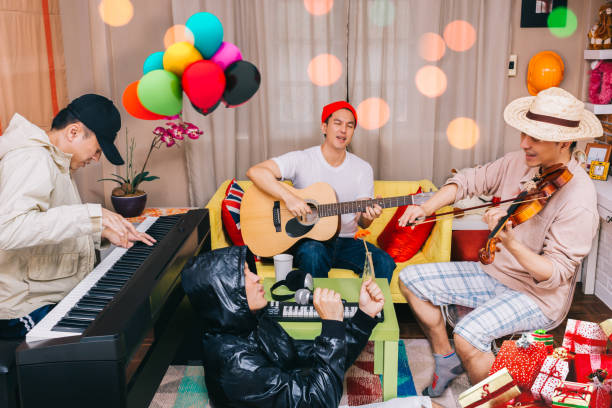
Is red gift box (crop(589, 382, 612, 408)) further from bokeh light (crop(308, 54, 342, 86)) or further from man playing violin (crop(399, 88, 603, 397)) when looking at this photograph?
bokeh light (crop(308, 54, 342, 86))

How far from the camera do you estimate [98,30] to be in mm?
3414

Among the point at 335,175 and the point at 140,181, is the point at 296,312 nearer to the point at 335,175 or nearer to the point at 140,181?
the point at 335,175

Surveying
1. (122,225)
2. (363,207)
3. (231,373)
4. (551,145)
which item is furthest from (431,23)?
(231,373)

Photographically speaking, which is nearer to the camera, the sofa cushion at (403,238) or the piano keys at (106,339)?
the piano keys at (106,339)

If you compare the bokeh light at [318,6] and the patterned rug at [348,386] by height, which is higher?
the bokeh light at [318,6]

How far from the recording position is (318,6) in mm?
3326

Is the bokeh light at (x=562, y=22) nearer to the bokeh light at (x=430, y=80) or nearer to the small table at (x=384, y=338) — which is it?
the bokeh light at (x=430, y=80)

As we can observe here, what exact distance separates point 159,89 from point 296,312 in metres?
1.00

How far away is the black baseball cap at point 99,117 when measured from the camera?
6.27ft

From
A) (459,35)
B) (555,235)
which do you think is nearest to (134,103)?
(555,235)

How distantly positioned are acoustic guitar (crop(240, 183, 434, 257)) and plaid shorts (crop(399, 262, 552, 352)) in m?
0.56

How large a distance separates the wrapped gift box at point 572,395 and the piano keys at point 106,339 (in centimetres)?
114

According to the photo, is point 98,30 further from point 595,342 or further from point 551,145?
point 595,342

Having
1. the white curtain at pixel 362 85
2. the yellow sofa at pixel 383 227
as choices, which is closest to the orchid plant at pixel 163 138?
the white curtain at pixel 362 85
